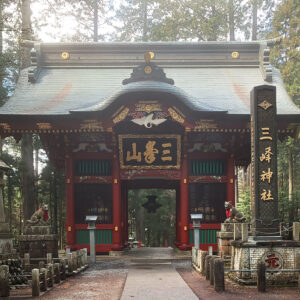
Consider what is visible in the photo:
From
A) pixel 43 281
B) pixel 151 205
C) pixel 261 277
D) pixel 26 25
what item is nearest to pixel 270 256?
pixel 261 277

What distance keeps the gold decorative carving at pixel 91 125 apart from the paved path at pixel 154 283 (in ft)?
16.8

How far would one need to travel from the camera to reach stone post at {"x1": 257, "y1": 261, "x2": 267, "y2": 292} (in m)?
9.26

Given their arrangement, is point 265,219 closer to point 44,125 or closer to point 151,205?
point 44,125

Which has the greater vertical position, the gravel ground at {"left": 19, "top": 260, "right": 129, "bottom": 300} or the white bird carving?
the white bird carving

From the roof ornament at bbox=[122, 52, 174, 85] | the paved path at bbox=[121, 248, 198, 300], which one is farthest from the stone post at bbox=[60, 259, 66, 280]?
the roof ornament at bbox=[122, 52, 174, 85]

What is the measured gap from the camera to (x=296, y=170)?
27.3 metres

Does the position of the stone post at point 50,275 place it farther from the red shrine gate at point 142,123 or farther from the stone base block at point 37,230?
the red shrine gate at point 142,123

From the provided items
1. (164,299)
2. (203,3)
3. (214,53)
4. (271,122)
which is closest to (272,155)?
(271,122)

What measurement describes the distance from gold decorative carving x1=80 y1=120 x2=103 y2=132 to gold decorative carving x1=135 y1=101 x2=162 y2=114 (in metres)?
1.51

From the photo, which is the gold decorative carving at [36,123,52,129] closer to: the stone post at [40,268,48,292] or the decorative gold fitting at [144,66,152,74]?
the decorative gold fitting at [144,66,152,74]

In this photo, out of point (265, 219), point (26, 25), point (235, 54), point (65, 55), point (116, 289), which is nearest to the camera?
point (116, 289)

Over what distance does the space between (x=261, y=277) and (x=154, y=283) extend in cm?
261

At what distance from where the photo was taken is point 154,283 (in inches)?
418

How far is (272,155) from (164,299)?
4.43 metres
